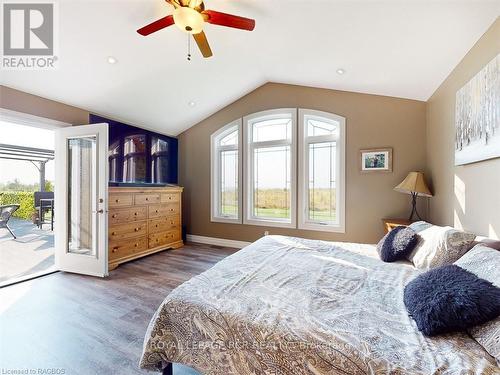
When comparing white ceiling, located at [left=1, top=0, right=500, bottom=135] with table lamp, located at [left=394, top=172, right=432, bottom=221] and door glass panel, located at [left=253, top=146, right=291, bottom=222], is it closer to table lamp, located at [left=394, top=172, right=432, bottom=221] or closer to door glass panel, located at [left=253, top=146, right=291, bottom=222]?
table lamp, located at [left=394, top=172, right=432, bottom=221]

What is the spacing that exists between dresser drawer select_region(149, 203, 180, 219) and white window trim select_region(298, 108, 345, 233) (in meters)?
2.45

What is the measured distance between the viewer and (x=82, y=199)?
3.51 meters

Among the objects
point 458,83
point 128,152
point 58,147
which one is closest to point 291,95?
point 458,83

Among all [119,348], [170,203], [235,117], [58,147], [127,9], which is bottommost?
[119,348]

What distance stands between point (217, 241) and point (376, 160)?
3291 millimetres

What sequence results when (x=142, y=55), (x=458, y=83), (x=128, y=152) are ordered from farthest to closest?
(x=128, y=152) < (x=142, y=55) < (x=458, y=83)

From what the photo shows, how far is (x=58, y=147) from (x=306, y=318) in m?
3.94

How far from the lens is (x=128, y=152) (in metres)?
4.15

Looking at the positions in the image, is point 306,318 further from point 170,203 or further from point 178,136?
point 178,136

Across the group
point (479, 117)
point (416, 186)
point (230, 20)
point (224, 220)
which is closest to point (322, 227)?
point (416, 186)

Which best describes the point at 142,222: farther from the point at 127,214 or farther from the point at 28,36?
the point at 28,36

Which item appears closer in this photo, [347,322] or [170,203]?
[347,322]

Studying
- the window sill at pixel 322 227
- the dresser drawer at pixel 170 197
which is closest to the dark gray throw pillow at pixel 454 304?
the window sill at pixel 322 227

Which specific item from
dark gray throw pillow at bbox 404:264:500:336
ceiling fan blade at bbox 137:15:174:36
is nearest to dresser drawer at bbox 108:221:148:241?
ceiling fan blade at bbox 137:15:174:36
